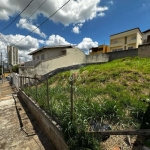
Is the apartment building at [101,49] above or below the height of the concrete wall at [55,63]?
above

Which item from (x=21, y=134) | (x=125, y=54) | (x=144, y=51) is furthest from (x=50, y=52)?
(x=21, y=134)

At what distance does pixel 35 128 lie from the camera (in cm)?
384

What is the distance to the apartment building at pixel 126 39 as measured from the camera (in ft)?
87.0

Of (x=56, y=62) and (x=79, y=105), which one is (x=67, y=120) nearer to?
(x=79, y=105)

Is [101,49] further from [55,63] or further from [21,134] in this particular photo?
[21,134]

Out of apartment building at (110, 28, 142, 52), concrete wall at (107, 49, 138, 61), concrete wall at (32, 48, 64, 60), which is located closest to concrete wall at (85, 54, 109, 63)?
concrete wall at (107, 49, 138, 61)

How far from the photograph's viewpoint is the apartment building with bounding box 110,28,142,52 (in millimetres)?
26513

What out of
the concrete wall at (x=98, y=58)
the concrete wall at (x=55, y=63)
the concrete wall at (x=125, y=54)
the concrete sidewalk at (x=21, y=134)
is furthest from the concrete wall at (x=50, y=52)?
the concrete sidewalk at (x=21, y=134)

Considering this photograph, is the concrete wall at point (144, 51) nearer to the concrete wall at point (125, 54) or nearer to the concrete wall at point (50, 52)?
the concrete wall at point (125, 54)

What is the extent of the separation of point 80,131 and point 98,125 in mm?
431

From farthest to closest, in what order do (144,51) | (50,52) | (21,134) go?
1. (50,52)
2. (144,51)
3. (21,134)

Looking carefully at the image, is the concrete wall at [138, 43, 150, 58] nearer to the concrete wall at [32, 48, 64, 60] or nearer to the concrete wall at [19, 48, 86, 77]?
the concrete wall at [19, 48, 86, 77]

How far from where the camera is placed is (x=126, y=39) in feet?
93.2

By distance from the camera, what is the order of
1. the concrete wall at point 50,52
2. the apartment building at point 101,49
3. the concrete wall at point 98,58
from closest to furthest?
the concrete wall at point 98,58
the concrete wall at point 50,52
the apartment building at point 101,49
